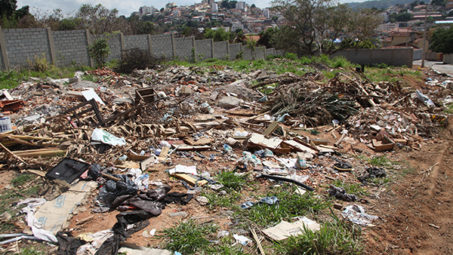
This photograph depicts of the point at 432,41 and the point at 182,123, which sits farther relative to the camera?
the point at 432,41

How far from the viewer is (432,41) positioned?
43188 mm

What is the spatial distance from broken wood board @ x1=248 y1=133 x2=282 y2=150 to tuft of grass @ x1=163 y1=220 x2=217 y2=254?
250 cm

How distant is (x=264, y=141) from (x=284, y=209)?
2.29 meters

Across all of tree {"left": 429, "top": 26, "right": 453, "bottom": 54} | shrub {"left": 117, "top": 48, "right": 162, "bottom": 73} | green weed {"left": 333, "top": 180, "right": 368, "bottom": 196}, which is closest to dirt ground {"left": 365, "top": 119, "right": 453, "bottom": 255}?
green weed {"left": 333, "top": 180, "right": 368, "bottom": 196}

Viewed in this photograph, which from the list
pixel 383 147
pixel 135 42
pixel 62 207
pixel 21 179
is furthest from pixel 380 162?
pixel 135 42

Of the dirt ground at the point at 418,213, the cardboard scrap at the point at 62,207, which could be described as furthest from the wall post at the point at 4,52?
the dirt ground at the point at 418,213

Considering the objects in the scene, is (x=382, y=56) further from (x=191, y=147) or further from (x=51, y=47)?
(x=191, y=147)

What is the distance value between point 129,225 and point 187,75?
937cm

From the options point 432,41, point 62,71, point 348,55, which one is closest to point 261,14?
point 432,41

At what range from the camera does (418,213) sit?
150 inches

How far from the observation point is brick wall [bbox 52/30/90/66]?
14359mm

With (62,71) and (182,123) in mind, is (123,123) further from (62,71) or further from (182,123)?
(62,71)

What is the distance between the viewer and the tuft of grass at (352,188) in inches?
166

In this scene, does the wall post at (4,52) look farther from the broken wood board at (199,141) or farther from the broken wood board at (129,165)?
the broken wood board at (129,165)
